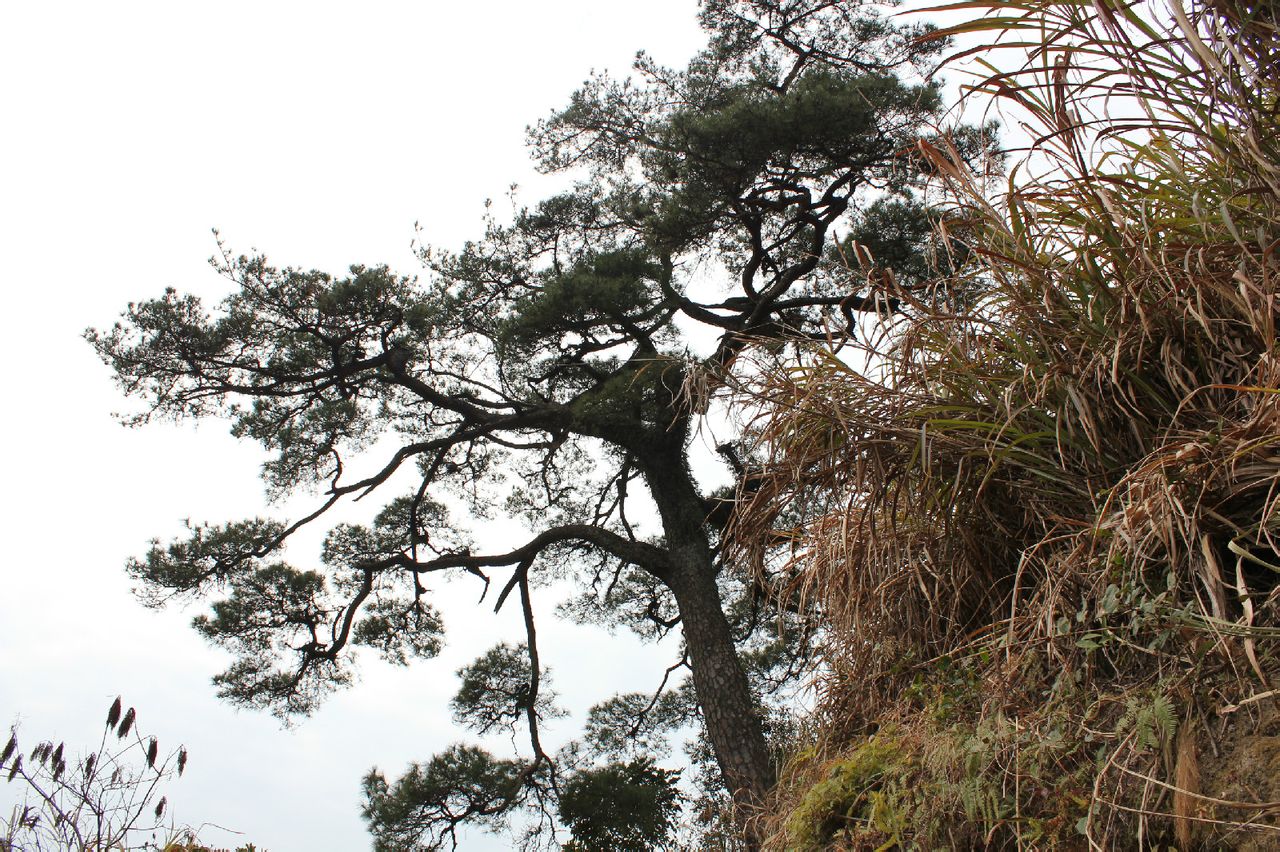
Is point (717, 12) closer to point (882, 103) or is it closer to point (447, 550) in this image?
point (882, 103)

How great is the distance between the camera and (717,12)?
7898mm

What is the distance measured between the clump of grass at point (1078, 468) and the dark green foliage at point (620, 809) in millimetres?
4693

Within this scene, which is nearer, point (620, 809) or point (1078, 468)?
point (1078, 468)

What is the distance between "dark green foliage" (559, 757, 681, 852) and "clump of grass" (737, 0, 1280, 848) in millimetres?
4693

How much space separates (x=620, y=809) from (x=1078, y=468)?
5.51 meters

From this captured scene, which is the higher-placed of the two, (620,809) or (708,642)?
(708,642)

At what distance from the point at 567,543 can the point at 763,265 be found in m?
2.88

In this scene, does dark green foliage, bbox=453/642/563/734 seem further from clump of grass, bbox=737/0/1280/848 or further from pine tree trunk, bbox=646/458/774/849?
clump of grass, bbox=737/0/1280/848

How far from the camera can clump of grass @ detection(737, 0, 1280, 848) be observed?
1057 mm

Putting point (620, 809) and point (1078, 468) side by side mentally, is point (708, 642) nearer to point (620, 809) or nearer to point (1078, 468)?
point (620, 809)

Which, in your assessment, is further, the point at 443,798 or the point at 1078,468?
the point at 443,798

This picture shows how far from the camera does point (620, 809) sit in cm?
615

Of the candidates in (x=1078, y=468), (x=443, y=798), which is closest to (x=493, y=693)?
(x=443, y=798)

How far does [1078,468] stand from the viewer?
1.35m
